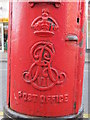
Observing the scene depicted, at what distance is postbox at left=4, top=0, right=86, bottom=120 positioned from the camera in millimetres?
1636

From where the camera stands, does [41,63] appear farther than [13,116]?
No

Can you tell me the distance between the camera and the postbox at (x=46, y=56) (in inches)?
64.4

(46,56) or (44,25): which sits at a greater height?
(44,25)

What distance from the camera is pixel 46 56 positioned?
168 cm

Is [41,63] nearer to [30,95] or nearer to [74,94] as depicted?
[30,95]

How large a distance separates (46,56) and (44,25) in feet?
0.86

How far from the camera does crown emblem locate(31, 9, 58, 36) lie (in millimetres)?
1616

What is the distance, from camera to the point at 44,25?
162cm

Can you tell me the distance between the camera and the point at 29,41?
168 cm

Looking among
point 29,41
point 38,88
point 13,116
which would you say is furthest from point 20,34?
point 13,116

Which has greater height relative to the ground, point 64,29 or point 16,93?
point 64,29

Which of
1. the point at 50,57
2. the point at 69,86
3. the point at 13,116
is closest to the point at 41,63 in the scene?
the point at 50,57

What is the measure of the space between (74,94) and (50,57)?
1.40 feet

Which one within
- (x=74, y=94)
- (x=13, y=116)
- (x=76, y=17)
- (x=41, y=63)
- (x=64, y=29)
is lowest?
(x=13, y=116)
